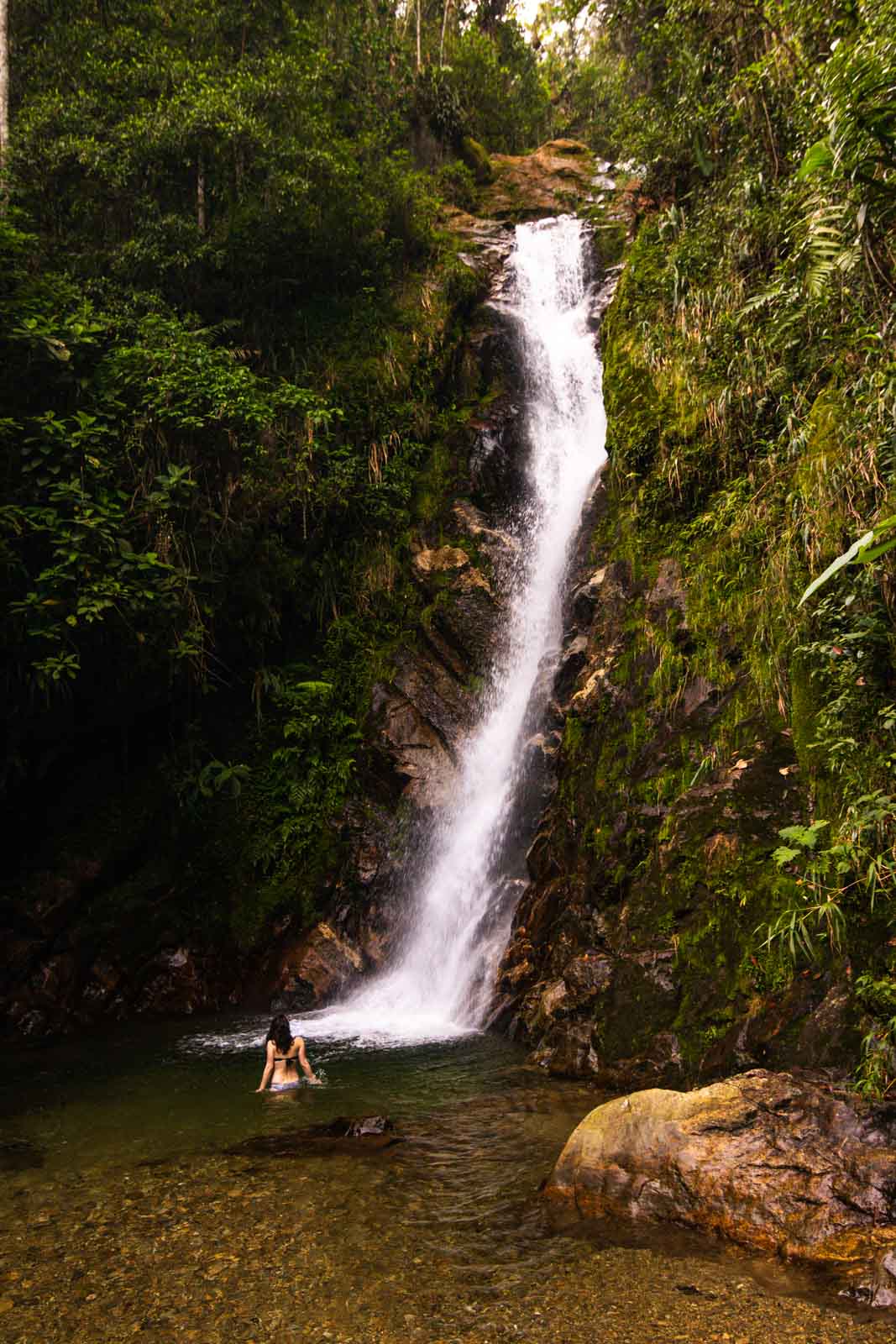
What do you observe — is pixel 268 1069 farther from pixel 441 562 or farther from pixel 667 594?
pixel 441 562

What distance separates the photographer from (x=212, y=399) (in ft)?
34.7

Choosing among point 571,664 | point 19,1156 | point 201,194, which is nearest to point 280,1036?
point 19,1156

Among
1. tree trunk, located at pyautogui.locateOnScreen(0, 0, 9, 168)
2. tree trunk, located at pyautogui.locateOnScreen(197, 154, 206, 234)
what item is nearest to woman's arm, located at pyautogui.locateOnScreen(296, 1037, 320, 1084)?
tree trunk, located at pyautogui.locateOnScreen(197, 154, 206, 234)

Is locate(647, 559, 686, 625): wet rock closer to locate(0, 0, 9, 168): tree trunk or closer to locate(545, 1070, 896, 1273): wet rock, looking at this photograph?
locate(545, 1070, 896, 1273): wet rock

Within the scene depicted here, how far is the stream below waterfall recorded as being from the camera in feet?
10.7

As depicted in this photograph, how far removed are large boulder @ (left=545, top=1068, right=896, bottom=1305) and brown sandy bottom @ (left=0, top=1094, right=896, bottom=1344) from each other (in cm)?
20

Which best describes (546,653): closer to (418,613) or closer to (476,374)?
(418,613)

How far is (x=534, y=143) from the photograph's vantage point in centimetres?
2456

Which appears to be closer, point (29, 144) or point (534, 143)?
point (29, 144)

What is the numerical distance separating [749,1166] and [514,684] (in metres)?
8.49

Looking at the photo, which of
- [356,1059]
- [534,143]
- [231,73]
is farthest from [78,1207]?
[534,143]

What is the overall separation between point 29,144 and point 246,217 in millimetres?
3259

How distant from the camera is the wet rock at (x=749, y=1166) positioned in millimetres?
3658

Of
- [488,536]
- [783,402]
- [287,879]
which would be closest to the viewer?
[783,402]
